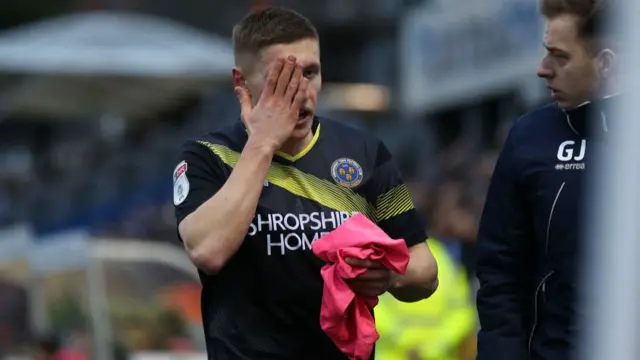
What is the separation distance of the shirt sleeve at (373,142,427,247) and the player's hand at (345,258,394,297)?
25 cm

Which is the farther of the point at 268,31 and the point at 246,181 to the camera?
the point at 268,31

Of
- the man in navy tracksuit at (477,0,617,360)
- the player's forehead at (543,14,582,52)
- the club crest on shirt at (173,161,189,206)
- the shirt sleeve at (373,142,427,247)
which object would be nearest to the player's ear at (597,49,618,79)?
the man in navy tracksuit at (477,0,617,360)

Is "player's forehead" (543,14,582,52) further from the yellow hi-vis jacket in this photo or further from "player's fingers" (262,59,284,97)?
the yellow hi-vis jacket

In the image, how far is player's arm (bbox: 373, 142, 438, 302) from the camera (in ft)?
14.1

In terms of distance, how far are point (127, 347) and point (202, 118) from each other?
1402cm

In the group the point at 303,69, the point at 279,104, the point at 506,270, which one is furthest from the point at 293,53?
the point at 506,270

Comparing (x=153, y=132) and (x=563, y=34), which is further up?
(x=563, y=34)

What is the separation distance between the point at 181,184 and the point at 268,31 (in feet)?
1.73

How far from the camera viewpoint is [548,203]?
13.7 ft

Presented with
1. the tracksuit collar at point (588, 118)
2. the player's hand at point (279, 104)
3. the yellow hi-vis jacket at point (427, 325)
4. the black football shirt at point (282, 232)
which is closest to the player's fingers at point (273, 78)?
the player's hand at point (279, 104)

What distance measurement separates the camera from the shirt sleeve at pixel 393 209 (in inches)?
172

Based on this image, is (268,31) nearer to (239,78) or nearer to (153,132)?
(239,78)

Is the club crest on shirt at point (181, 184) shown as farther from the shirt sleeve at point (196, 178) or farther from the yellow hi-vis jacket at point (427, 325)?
the yellow hi-vis jacket at point (427, 325)

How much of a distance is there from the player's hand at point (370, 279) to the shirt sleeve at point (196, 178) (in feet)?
1.65
